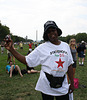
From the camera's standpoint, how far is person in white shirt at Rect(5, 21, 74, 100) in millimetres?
2066

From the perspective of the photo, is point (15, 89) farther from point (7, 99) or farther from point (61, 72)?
point (61, 72)

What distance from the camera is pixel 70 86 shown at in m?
Result: 2.36

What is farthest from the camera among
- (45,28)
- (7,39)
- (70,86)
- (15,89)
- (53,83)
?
(15,89)

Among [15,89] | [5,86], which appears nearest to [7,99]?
[15,89]

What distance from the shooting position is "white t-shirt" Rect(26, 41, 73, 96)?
6.76ft

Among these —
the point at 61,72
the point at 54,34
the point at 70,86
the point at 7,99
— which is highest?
the point at 54,34

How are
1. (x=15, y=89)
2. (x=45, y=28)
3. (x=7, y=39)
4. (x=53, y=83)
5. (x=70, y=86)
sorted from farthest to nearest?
(x=15, y=89), (x=70, y=86), (x=45, y=28), (x=53, y=83), (x=7, y=39)

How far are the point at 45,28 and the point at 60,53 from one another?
1.50 feet

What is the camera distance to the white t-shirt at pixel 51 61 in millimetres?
2061

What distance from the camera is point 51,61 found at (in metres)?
2.05

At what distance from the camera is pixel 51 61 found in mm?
2055

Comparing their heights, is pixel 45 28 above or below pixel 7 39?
above

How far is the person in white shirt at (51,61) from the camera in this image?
6.78ft

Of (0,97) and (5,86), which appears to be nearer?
(0,97)
